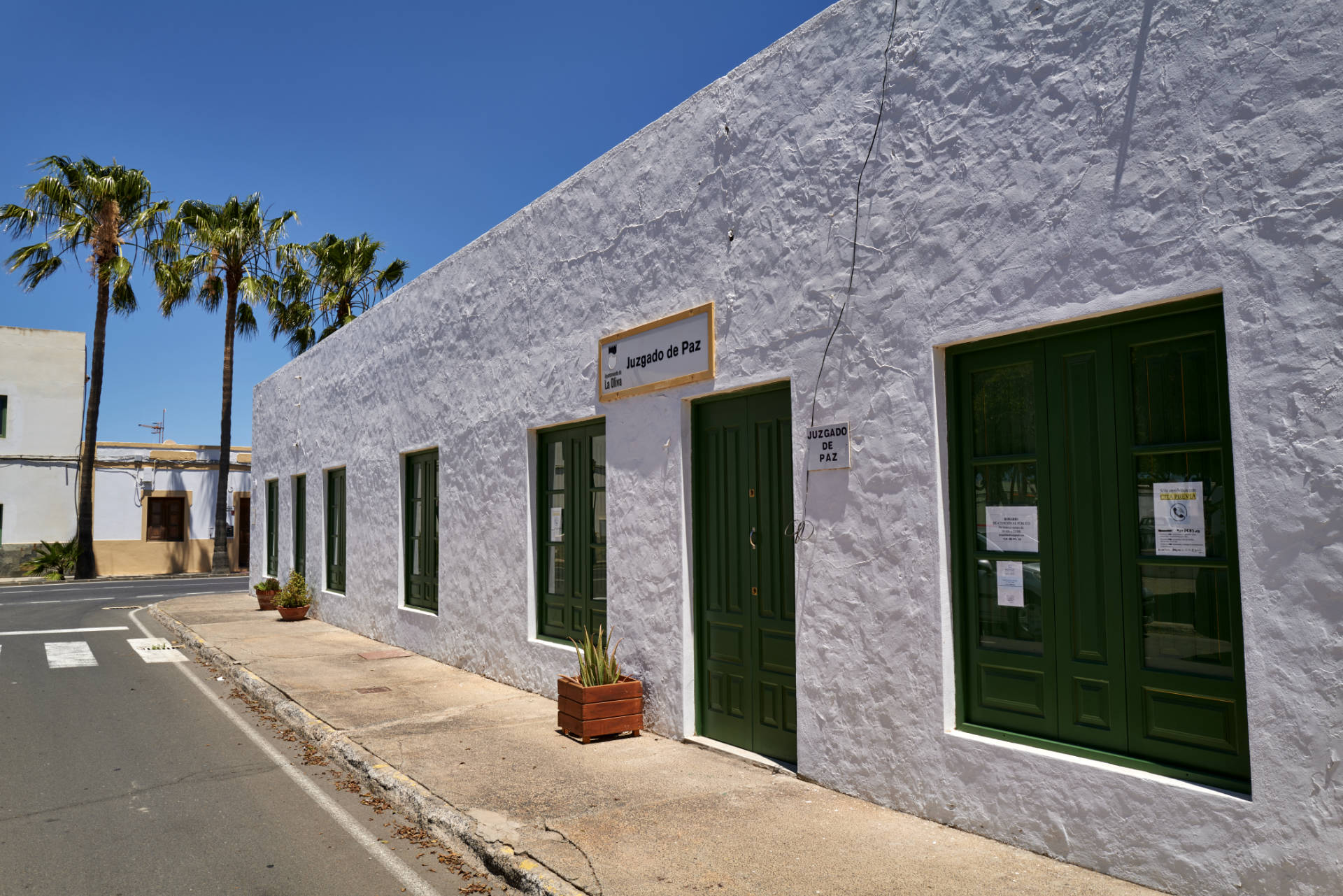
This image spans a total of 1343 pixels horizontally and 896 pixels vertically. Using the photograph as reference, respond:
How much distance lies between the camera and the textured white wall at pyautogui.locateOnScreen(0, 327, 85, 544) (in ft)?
105

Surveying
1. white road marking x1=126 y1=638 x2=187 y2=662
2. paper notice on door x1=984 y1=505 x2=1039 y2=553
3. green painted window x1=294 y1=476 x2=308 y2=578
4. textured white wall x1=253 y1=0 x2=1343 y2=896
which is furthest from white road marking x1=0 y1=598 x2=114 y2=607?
paper notice on door x1=984 y1=505 x2=1039 y2=553

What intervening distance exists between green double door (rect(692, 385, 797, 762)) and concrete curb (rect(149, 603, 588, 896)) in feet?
6.71

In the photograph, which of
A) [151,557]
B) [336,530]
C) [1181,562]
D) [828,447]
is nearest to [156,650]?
[336,530]

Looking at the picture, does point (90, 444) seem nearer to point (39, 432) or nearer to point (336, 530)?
point (39, 432)

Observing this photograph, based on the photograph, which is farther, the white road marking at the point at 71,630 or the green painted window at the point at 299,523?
the green painted window at the point at 299,523

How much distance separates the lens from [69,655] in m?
12.8

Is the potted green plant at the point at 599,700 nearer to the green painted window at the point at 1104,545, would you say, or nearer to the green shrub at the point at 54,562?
the green painted window at the point at 1104,545

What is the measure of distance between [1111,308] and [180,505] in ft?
116

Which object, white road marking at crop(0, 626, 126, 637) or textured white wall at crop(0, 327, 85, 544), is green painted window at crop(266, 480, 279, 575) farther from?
textured white wall at crop(0, 327, 85, 544)

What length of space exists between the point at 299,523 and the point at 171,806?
11782mm

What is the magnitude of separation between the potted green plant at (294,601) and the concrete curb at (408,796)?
18.0 ft

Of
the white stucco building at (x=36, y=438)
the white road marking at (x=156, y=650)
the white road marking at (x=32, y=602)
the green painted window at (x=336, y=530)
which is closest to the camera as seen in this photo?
the white road marking at (x=156, y=650)

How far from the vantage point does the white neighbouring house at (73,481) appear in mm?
31984

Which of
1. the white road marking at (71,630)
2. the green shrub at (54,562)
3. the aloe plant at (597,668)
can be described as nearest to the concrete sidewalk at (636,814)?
the aloe plant at (597,668)
